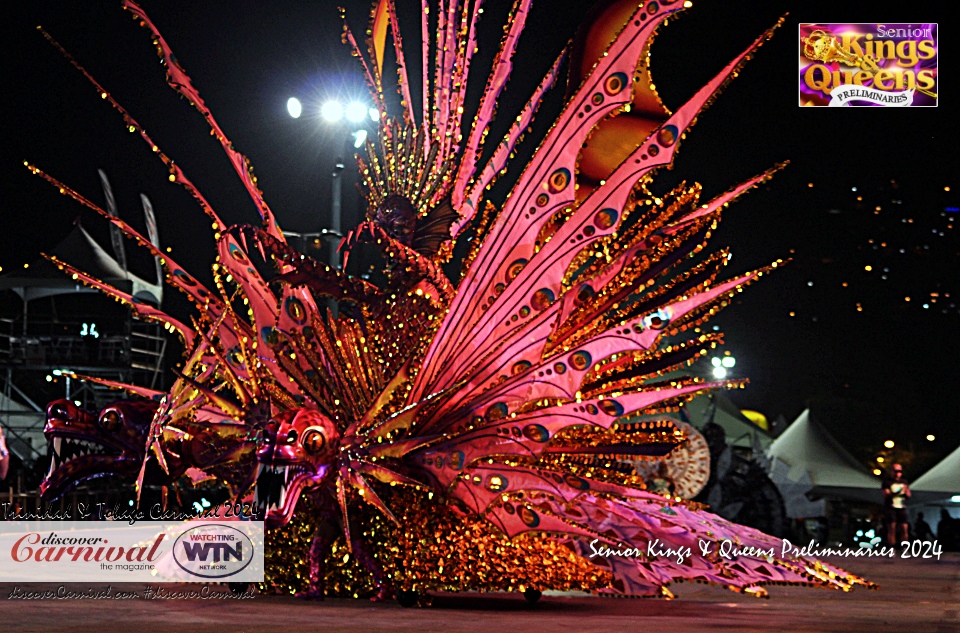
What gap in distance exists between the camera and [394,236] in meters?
9.35

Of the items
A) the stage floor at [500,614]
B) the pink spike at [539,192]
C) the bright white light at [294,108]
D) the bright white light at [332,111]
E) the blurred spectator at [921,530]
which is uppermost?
the bright white light at [294,108]

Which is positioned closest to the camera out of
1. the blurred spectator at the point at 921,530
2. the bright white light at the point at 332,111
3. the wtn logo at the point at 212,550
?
the wtn logo at the point at 212,550

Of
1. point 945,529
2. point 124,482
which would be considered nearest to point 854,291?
point 945,529

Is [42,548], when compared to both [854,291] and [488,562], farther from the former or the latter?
[854,291]

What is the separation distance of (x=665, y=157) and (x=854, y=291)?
1855cm

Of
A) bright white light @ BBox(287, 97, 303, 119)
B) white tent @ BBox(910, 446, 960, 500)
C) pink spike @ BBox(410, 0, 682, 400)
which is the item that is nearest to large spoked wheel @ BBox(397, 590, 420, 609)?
pink spike @ BBox(410, 0, 682, 400)

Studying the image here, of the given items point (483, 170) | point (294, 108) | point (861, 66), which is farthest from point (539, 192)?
point (861, 66)

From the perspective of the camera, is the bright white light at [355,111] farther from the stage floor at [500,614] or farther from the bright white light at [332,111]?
the stage floor at [500,614]

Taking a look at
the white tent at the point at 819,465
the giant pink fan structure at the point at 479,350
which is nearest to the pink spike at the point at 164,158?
the giant pink fan structure at the point at 479,350

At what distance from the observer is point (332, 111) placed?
12828 millimetres

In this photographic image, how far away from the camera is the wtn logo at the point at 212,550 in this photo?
886cm

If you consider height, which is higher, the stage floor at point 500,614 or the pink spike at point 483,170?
the pink spike at point 483,170

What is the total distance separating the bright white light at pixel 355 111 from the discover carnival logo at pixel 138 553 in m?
4.41

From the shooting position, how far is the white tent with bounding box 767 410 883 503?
20.6m
